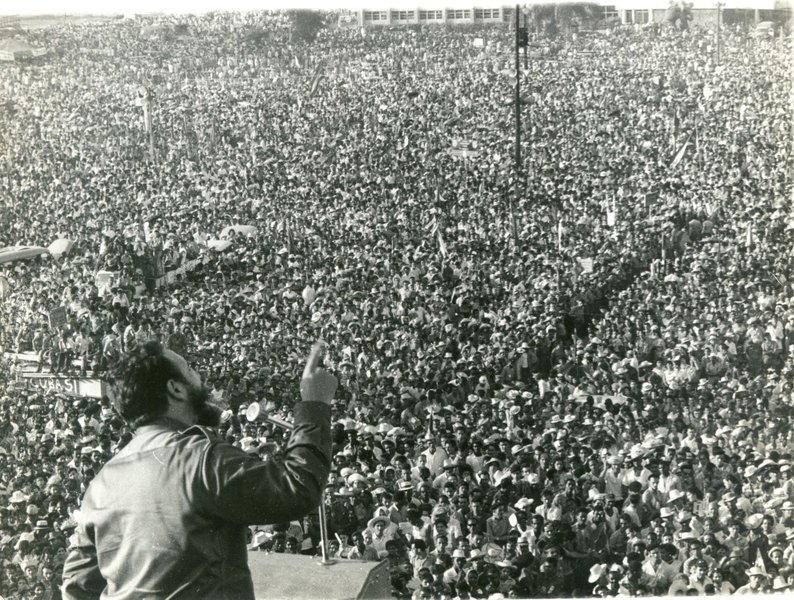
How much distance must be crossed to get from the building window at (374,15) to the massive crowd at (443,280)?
236mm

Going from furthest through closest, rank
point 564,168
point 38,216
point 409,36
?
point 564,168
point 409,36
point 38,216

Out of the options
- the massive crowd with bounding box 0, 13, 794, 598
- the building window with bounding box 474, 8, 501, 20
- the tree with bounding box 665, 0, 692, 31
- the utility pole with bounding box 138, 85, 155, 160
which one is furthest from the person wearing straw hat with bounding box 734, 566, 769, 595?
the utility pole with bounding box 138, 85, 155, 160

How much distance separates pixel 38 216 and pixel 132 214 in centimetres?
117

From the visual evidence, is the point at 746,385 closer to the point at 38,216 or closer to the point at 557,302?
the point at 557,302

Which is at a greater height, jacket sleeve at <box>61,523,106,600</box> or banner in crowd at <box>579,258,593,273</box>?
jacket sleeve at <box>61,523,106,600</box>

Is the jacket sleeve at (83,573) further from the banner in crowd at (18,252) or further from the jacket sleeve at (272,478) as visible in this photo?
the banner in crowd at (18,252)

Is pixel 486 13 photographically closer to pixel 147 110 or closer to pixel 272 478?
pixel 147 110

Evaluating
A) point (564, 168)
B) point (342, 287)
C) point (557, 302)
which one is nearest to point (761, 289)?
point (557, 302)

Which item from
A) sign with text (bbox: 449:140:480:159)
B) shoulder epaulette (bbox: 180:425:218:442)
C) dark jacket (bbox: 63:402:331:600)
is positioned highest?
shoulder epaulette (bbox: 180:425:218:442)

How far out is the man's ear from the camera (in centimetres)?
218

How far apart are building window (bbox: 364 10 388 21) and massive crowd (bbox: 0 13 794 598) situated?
0.78ft

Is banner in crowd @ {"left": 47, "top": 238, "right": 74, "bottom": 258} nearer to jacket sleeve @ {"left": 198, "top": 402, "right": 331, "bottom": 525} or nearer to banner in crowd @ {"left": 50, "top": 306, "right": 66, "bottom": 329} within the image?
banner in crowd @ {"left": 50, "top": 306, "right": 66, "bottom": 329}

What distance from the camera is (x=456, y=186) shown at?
11.5 metres

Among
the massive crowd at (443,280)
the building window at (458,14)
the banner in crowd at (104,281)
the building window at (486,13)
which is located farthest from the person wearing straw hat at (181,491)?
the banner in crowd at (104,281)
